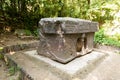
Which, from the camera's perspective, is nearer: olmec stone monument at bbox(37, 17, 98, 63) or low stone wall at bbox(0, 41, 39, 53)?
olmec stone monument at bbox(37, 17, 98, 63)

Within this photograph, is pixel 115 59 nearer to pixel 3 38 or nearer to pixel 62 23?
pixel 62 23

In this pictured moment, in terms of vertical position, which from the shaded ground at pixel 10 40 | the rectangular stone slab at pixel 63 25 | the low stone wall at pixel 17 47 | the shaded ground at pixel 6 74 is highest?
the rectangular stone slab at pixel 63 25

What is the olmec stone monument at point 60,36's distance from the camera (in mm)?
5008

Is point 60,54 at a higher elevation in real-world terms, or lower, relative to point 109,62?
higher

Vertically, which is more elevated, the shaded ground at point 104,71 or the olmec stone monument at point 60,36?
the olmec stone monument at point 60,36

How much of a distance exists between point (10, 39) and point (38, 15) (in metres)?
2.97

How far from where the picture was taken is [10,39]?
298 inches

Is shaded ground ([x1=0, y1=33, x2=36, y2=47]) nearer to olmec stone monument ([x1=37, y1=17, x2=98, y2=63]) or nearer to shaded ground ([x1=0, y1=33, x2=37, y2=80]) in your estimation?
shaded ground ([x1=0, y1=33, x2=37, y2=80])

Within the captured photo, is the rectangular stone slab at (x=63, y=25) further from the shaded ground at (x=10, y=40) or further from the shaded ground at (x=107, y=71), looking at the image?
the shaded ground at (x=10, y=40)

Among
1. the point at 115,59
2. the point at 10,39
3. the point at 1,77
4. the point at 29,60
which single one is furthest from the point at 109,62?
the point at 10,39

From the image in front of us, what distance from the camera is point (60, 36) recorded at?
16.6ft

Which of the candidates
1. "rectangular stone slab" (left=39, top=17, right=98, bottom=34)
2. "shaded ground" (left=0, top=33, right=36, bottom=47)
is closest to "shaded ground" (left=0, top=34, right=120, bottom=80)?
"shaded ground" (left=0, top=33, right=36, bottom=47)

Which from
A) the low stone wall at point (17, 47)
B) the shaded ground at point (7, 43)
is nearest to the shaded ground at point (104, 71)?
the shaded ground at point (7, 43)

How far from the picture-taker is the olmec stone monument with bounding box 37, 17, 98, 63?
5.01 m
